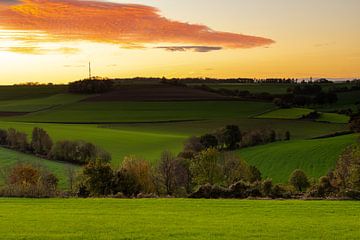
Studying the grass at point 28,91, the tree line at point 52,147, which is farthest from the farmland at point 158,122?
the tree line at point 52,147

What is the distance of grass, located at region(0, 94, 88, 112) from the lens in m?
140

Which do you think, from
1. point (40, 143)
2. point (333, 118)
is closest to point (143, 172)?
point (40, 143)

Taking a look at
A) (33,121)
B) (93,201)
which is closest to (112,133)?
(33,121)

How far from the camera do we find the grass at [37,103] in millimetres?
140250

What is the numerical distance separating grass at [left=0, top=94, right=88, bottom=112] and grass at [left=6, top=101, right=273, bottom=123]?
6.94m

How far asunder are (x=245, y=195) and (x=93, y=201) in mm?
9585

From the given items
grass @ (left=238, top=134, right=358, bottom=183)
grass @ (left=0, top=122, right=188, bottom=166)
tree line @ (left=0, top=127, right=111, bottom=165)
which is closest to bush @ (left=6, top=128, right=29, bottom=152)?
tree line @ (left=0, top=127, right=111, bottom=165)

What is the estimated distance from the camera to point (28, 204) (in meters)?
27.3

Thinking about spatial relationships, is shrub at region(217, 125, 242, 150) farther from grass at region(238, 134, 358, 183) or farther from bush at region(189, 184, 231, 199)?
bush at region(189, 184, 231, 199)

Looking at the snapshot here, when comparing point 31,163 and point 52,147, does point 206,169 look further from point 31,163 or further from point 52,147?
point 52,147

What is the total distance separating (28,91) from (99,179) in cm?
13704

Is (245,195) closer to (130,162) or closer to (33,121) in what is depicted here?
(130,162)

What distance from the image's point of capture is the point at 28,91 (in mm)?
169625

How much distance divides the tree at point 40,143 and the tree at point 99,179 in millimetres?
45550
